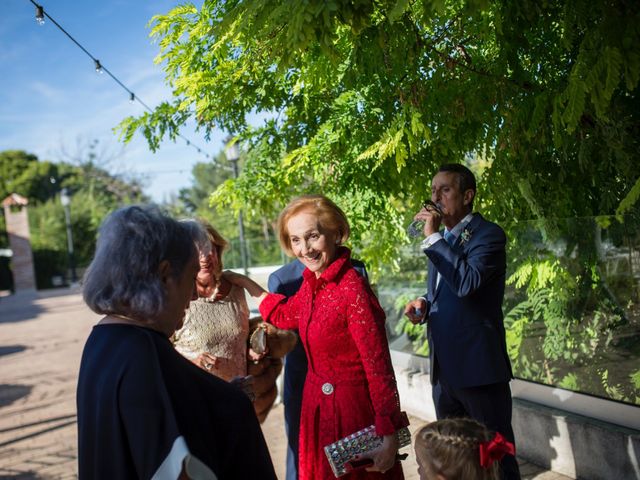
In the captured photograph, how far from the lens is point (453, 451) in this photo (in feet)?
7.23

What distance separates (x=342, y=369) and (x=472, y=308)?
2.52 ft

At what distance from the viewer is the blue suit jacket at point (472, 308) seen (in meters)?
2.96

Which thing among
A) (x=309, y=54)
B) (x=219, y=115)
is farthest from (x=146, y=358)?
(x=219, y=115)

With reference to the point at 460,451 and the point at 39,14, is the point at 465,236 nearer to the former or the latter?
the point at 460,451

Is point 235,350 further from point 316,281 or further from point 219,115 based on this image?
point 219,115

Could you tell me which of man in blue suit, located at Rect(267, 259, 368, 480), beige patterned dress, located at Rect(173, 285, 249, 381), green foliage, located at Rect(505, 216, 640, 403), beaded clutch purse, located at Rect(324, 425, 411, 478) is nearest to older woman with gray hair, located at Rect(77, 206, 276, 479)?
beaded clutch purse, located at Rect(324, 425, 411, 478)

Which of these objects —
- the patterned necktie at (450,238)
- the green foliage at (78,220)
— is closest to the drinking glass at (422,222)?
the patterned necktie at (450,238)

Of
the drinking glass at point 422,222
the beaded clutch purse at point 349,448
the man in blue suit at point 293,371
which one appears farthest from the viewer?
the man in blue suit at point 293,371

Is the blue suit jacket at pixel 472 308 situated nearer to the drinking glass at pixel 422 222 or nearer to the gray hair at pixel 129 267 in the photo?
the drinking glass at pixel 422 222

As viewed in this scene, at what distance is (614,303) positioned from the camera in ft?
13.1

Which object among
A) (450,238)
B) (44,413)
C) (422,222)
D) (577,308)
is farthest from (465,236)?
(44,413)

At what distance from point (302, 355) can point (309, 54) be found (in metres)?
1.85

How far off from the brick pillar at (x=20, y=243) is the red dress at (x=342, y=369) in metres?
48.3

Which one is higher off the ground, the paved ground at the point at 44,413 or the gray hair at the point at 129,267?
the gray hair at the point at 129,267
